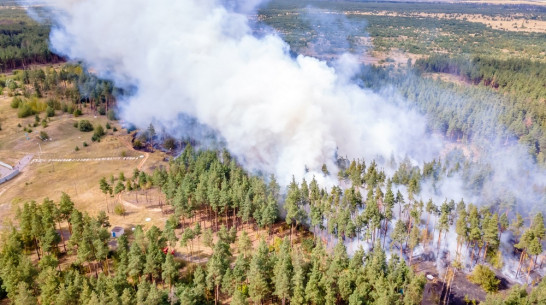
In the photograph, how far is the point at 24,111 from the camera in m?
71.9

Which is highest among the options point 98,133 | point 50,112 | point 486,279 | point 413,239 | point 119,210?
point 50,112

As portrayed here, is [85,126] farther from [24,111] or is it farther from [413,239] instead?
[413,239]

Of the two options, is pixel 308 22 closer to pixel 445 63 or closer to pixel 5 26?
pixel 445 63

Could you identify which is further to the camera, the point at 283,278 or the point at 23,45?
the point at 23,45

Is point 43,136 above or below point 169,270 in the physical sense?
above

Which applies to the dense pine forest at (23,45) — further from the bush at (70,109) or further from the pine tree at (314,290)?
the pine tree at (314,290)

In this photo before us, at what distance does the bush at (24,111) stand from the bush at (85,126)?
11.8m

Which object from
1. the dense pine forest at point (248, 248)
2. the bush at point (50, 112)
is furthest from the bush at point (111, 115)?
the dense pine forest at point (248, 248)

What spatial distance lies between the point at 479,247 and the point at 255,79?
1287 inches

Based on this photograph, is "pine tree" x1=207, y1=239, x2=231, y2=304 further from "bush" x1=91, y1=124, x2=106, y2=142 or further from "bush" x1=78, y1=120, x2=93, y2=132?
"bush" x1=78, y1=120, x2=93, y2=132

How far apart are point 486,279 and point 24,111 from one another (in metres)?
76.3

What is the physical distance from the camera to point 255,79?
52.8 m

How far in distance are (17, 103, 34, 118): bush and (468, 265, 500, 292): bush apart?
248 ft

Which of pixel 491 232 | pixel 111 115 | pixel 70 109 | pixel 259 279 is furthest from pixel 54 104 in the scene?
pixel 491 232
